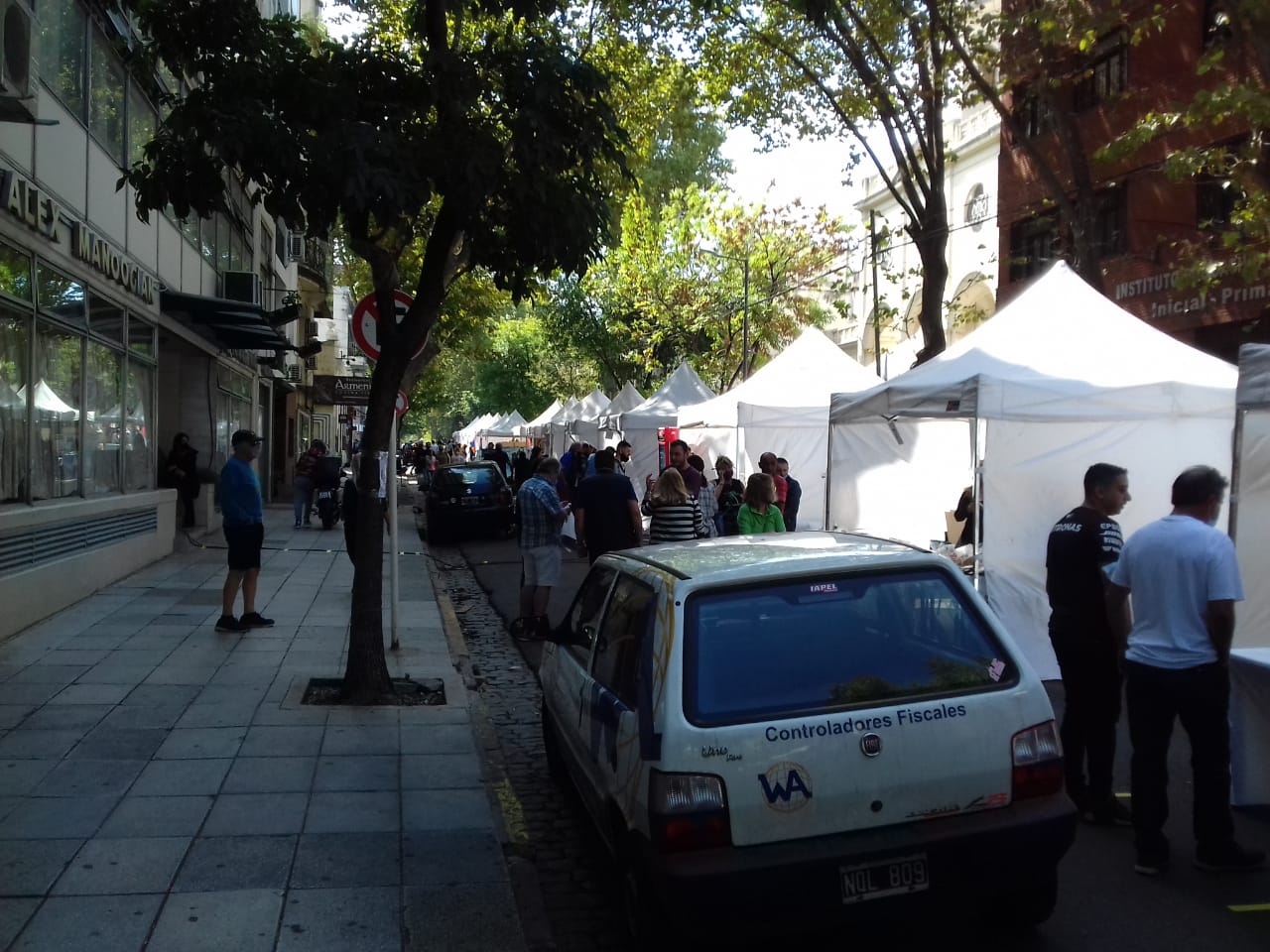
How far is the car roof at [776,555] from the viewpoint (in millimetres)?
4406

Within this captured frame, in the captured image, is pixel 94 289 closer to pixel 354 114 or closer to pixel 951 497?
pixel 354 114

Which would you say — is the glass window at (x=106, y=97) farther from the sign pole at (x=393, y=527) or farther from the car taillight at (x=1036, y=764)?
the car taillight at (x=1036, y=764)

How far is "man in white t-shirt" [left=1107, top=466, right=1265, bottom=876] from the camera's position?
483 centimetres

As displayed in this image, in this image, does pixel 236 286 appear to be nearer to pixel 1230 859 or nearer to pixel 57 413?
pixel 57 413

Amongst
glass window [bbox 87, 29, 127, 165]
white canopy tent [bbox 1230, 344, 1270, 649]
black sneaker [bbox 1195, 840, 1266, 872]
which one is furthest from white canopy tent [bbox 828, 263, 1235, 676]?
glass window [bbox 87, 29, 127, 165]

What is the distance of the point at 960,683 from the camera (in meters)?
4.20

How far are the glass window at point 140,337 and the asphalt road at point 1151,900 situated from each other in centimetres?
1105

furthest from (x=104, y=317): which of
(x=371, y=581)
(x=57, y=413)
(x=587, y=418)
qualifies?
(x=587, y=418)

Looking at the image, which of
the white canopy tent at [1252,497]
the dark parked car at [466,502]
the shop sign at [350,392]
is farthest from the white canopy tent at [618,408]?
the white canopy tent at [1252,497]

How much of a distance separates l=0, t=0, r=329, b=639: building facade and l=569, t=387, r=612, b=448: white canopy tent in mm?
12647

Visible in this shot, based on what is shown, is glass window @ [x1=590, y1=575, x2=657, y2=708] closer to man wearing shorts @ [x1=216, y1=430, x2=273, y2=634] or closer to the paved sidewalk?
the paved sidewalk

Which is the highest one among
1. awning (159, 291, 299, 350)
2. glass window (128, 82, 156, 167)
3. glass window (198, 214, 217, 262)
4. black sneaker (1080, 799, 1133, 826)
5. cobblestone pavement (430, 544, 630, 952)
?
glass window (128, 82, 156, 167)

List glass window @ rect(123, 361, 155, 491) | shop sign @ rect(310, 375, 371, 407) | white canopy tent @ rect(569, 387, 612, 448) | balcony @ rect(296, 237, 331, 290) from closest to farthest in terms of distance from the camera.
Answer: glass window @ rect(123, 361, 155, 491), shop sign @ rect(310, 375, 371, 407), white canopy tent @ rect(569, 387, 612, 448), balcony @ rect(296, 237, 331, 290)

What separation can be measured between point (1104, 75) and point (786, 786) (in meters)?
20.6
